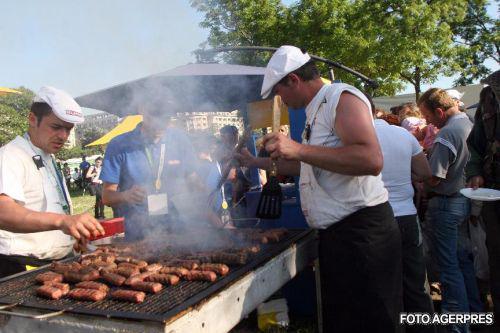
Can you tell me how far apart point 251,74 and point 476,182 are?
128 inches

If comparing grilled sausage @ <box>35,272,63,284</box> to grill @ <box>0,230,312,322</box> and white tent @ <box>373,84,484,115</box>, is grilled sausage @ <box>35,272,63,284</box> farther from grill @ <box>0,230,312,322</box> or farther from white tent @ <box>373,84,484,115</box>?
white tent @ <box>373,84,484,115</box>

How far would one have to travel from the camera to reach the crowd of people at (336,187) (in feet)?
7.55

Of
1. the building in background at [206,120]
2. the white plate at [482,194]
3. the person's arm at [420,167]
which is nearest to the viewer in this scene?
the white plate at [482,194]

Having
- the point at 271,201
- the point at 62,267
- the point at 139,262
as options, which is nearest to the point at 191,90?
the point at 271,201

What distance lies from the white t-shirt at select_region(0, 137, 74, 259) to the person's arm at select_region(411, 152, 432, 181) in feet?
9.99

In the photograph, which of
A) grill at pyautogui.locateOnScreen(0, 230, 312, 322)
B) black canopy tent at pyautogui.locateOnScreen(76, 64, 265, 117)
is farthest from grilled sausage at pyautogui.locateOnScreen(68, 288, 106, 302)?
black canopy tent at pyautogui.locateOnScreen(76, 64, 265, 117)

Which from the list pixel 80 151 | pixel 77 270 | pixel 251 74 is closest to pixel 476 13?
pixel 251 74

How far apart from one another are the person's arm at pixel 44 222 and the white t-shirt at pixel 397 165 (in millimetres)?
2296

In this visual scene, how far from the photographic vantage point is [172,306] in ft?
6.28

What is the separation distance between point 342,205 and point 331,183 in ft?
0.48

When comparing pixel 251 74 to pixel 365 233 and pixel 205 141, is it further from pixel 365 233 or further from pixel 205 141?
pixel 365 233

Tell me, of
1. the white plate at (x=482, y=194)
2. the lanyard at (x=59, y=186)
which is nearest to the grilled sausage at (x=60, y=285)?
the lanyard at (x=59, y=186)

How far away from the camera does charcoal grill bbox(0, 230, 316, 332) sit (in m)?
1.77

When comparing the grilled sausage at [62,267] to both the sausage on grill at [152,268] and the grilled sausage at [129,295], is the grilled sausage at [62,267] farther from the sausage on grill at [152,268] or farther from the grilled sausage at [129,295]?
the grilled sausage at [129,295]
